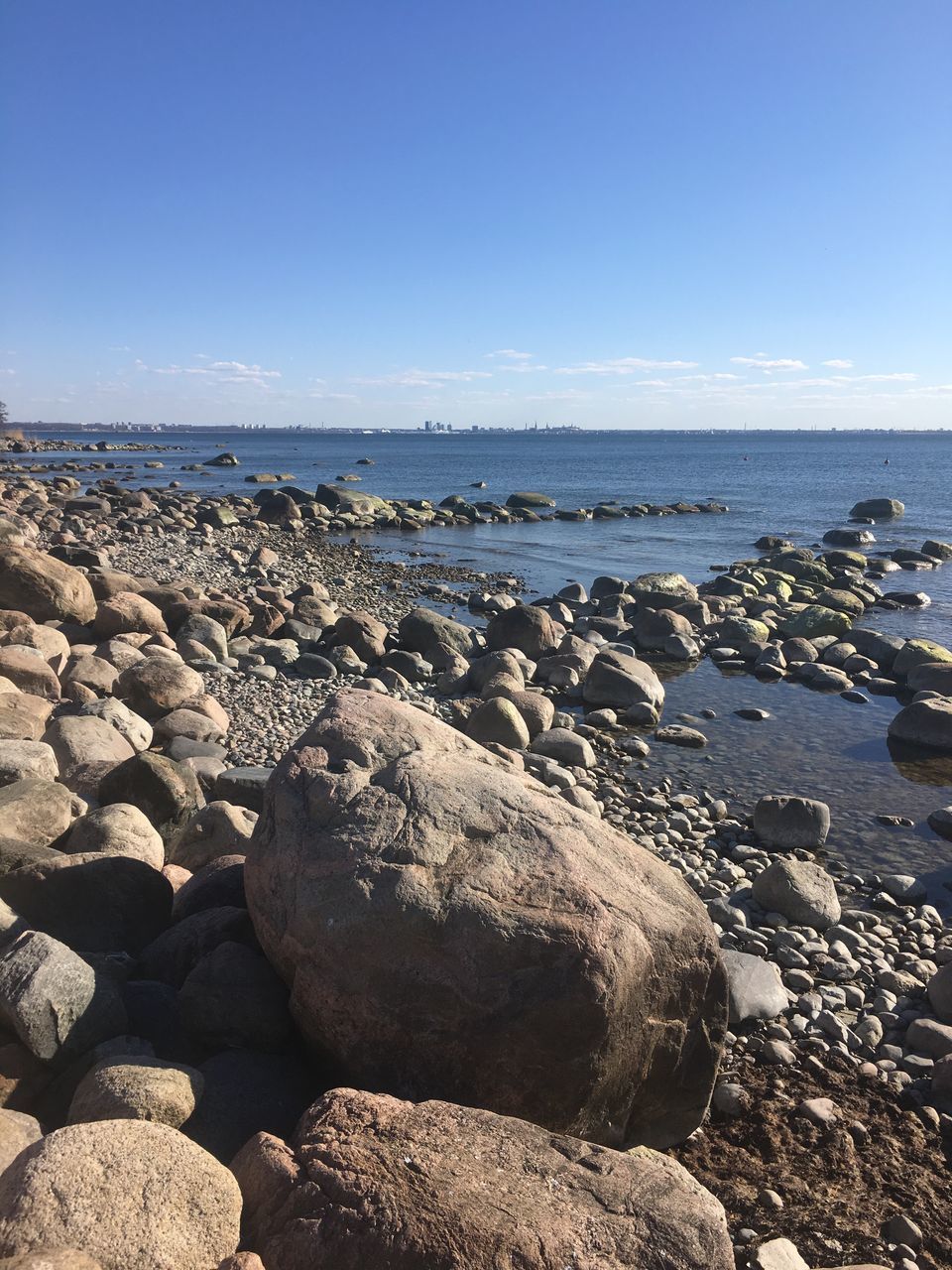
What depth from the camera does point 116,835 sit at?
5.95 metres

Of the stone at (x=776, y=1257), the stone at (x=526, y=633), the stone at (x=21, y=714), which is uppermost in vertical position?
the stone at (x=21, y=714)

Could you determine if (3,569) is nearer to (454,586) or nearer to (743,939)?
(743,939)

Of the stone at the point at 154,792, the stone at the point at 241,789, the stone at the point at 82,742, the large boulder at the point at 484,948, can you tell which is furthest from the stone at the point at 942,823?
the stone at the point at 82,742

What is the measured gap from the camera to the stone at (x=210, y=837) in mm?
6535

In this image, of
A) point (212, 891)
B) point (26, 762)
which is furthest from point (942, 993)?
point (26, 762)

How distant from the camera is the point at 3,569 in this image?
12.8 meters

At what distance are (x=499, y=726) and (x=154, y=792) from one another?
5697mm

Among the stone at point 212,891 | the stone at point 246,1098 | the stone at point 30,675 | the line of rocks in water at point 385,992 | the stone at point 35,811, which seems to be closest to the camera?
the line of rocks in water at point 385,992

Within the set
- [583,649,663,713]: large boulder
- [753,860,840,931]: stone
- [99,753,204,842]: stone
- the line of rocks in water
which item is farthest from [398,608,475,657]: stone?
[99,753,204,842]: stone

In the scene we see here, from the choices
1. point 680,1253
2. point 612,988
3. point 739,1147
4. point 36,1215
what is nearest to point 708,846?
point 739,1147

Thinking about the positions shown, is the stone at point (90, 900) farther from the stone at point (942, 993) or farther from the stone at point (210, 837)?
the stone at point (942, 993)

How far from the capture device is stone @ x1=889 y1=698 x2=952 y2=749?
41.6 feet

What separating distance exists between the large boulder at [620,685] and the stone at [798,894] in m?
5.59

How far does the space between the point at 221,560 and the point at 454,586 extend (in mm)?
7124
